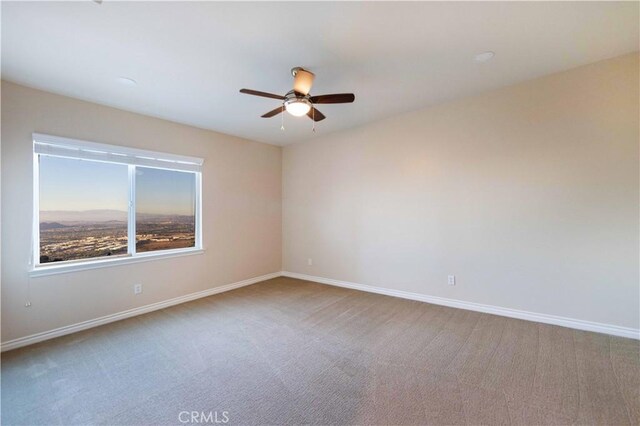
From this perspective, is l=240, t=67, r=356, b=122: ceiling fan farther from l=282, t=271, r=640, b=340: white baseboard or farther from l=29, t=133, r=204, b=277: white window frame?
l=282, t=271, r=640, b=340: white baseboard

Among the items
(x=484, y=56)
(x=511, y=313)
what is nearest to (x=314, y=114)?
(x=484, y=56)

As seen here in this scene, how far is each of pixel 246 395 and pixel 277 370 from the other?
1.16 ft

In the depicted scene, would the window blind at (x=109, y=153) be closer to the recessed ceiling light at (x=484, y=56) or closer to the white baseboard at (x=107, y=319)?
the white baseboard at (x=107, y=319)

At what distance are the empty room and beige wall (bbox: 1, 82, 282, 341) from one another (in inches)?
1.0

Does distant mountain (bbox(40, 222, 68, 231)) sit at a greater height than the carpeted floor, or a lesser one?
greater

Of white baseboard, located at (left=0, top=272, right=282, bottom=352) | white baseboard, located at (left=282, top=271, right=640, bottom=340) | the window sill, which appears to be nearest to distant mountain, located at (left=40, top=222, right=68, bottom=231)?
the window sill

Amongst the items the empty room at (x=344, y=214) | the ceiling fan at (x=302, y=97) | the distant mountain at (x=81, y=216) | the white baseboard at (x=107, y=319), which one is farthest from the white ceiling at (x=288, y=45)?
the white baseboard at (x=107, y=319)

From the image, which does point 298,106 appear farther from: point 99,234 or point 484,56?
point 99,234

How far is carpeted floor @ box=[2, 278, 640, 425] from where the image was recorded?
1.80m

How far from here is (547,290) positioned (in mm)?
3100

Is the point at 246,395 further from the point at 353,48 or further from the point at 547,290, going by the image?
the point at 547,290

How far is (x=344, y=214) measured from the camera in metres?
4.76

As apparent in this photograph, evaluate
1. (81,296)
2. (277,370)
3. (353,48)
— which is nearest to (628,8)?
→ (353,48)

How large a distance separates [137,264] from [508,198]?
4786 millimetres
